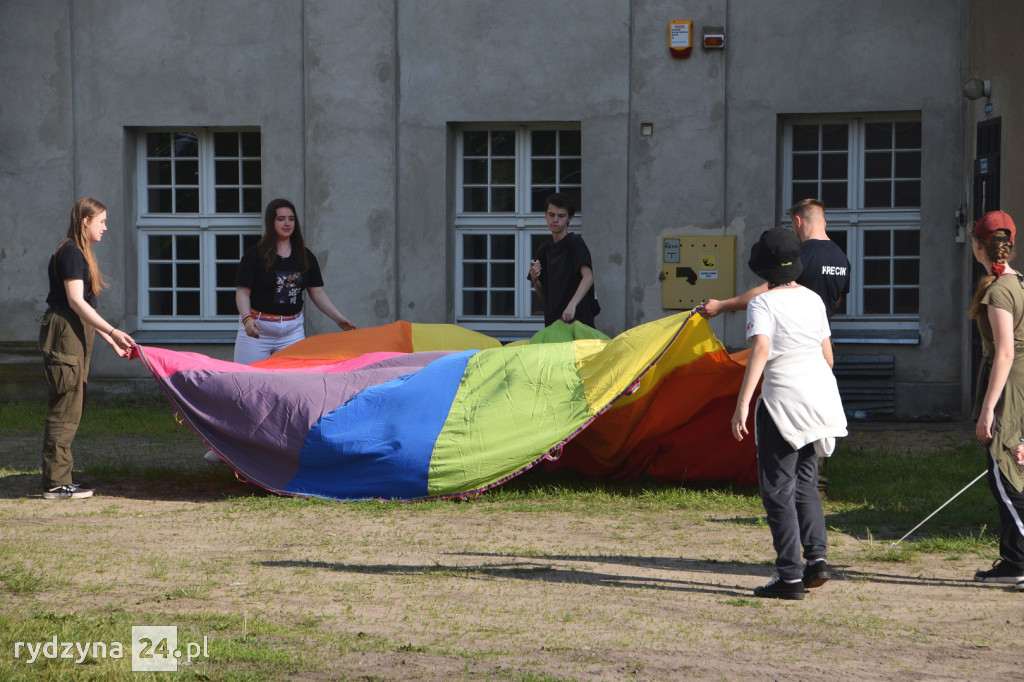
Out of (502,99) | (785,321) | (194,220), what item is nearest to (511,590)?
(785,321)

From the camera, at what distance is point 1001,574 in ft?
17.0

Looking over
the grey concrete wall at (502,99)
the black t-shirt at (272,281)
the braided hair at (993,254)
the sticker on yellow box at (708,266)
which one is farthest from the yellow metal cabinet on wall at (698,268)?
the braided hair at (993,254)

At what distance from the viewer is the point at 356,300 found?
1209 centimetres

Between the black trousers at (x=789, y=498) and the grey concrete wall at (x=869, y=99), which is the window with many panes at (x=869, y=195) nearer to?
the grey concrete wall at (x=869, y=99)

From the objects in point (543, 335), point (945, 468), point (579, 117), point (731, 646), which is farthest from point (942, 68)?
point (731, 646)

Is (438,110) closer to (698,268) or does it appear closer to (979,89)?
(698,268)

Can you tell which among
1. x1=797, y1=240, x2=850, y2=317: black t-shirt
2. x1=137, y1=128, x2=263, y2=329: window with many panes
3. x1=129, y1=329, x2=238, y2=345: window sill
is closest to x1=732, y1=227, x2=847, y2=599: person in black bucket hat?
x1=797, y1=240, x2=850, y2=317: black t-shirt

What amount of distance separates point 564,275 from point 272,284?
211 cm

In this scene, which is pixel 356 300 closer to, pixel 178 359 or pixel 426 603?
pixel 178 359

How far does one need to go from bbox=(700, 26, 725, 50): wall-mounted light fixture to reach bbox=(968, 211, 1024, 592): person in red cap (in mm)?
6600

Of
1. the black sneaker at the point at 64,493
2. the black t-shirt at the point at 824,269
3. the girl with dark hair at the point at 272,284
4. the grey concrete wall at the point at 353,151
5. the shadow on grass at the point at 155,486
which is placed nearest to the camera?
the black t-shirt at the point at 824,269

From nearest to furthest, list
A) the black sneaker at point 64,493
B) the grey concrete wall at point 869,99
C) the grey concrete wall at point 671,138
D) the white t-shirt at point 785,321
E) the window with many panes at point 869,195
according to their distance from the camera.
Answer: the white t-shirt at point 785,321 → the black sneaker at point 64,493 → the grey concrete wall at point 869,99 → the grey concrete wall at point 671,138 → the window with many panes at point 869,195

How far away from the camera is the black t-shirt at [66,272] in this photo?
277 inches

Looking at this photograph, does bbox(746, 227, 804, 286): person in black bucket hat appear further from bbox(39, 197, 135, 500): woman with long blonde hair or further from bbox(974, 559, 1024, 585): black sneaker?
bbox(39, 197, 135, 500): woman with long blonde hair
